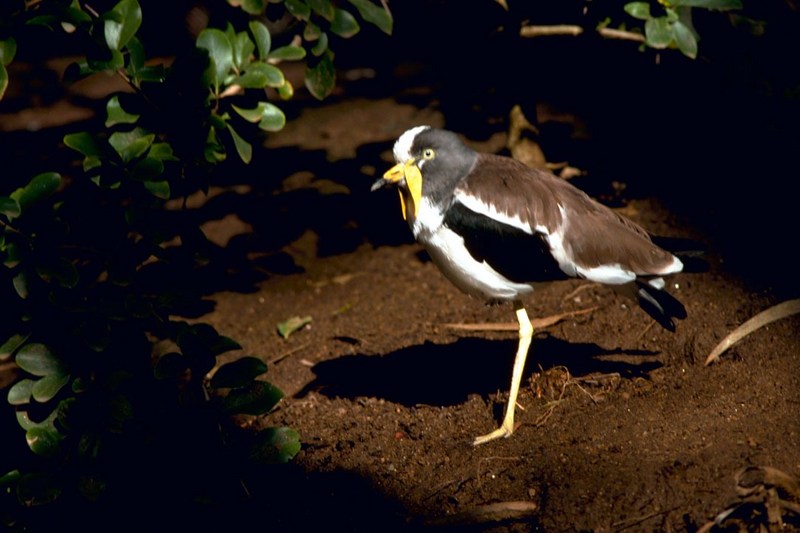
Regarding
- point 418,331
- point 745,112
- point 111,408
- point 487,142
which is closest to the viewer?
point 111,408

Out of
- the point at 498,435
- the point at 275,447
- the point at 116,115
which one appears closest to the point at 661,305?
the point at 498,435

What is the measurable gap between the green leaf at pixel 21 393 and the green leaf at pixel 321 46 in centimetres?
173

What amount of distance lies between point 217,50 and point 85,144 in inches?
24.4

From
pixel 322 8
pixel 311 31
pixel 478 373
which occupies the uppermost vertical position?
pixel 322 8

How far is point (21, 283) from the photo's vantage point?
10.2 ft

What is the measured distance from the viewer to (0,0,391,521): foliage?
3139 mm

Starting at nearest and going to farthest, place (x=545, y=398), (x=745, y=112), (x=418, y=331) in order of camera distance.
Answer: (x=545, y=398) < (x=418, y=331) < (x=745, y=112)

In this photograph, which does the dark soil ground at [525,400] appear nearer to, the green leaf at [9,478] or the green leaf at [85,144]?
the green leaf at [9,478]

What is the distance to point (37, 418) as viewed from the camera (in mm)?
3271

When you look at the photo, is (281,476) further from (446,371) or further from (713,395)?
(713,395)

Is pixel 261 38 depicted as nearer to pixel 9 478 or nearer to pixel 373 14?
pixel 373 14

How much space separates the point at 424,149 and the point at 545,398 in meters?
1.09

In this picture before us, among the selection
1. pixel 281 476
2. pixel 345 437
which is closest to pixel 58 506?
pixel 281 476

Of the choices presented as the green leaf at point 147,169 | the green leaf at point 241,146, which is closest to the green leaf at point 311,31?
the green leaf at point 241,146
